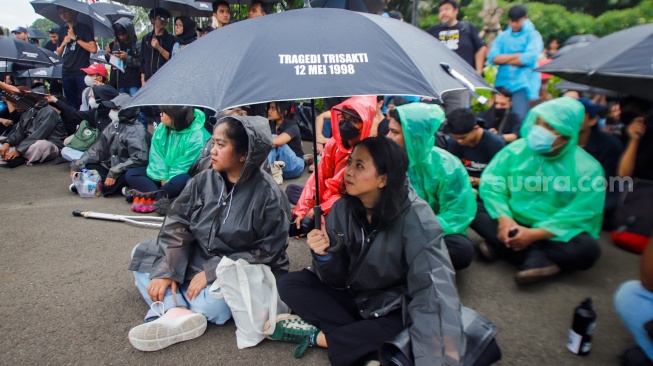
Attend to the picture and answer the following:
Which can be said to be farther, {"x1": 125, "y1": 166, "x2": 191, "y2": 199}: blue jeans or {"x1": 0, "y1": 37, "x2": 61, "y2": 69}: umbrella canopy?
{"x1": 0, "y1": 37, "x2": 61, "y2": 69}: umbrella canopy

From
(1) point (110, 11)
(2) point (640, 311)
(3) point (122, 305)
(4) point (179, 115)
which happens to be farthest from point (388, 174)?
(1) point (110, 11)

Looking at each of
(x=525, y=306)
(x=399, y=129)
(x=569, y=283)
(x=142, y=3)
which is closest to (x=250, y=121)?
(x=399, y=129)

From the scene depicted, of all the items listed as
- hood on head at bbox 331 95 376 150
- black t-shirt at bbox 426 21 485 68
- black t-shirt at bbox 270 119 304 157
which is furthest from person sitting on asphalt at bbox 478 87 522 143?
black t-shirt at bbox 270 119 304 157

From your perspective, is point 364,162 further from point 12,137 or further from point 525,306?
point 12,137

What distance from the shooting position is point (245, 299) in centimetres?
259

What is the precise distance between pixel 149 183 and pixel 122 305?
2444 millimetres

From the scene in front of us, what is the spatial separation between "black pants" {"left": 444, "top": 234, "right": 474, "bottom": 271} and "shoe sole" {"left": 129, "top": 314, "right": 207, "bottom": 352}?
1788 millimetres

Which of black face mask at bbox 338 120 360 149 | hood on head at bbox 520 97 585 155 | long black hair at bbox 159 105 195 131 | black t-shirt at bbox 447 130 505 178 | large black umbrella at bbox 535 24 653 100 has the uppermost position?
large black umbrella at bbox 535 24 653 100

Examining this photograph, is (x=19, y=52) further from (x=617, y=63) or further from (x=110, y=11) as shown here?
(x=617, y=63)

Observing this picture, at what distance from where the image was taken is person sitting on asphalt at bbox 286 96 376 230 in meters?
3.67

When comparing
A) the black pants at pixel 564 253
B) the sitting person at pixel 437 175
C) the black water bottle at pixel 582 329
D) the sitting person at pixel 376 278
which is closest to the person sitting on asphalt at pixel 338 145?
the sitting person at pixel 437 175

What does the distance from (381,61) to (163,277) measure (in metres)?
1.88

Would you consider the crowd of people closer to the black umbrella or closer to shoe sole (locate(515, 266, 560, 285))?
shoe sole (locate(515, 266, 560, 285))

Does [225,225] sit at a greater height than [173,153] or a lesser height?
greater
